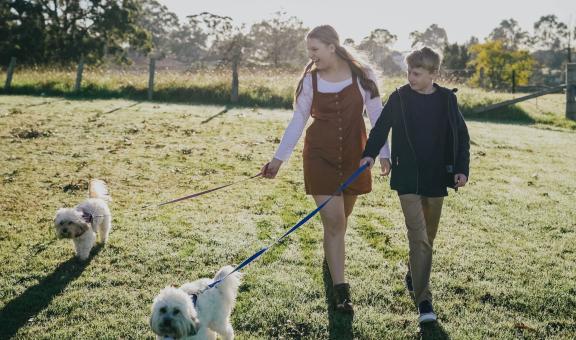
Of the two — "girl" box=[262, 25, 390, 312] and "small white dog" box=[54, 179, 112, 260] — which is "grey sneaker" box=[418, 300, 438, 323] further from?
"small white dog" box=[54, 179, 112, 260]

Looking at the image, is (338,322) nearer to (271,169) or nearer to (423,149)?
(271,169)

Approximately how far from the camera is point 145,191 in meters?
7.30

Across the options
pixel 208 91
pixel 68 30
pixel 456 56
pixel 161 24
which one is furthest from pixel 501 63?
pixel 161 24

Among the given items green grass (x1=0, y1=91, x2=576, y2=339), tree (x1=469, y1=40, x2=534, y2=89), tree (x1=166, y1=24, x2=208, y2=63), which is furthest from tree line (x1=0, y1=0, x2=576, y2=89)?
tree (x1=166, y1=24, x2=208, y2=63)

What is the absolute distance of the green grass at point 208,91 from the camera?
1728 centimetres

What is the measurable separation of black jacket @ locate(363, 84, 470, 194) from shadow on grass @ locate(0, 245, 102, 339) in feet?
9.58

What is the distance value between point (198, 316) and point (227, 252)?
1963 mm

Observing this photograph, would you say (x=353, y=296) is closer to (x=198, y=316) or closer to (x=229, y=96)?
(x=198, y=316)

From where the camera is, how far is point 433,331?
11.7 feet

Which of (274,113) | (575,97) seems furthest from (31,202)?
(575,97)

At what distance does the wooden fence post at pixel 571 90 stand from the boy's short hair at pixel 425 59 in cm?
1536

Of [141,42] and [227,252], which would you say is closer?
[227,252]

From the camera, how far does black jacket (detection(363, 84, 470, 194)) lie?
3.57 m

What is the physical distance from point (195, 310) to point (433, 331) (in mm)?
1803
